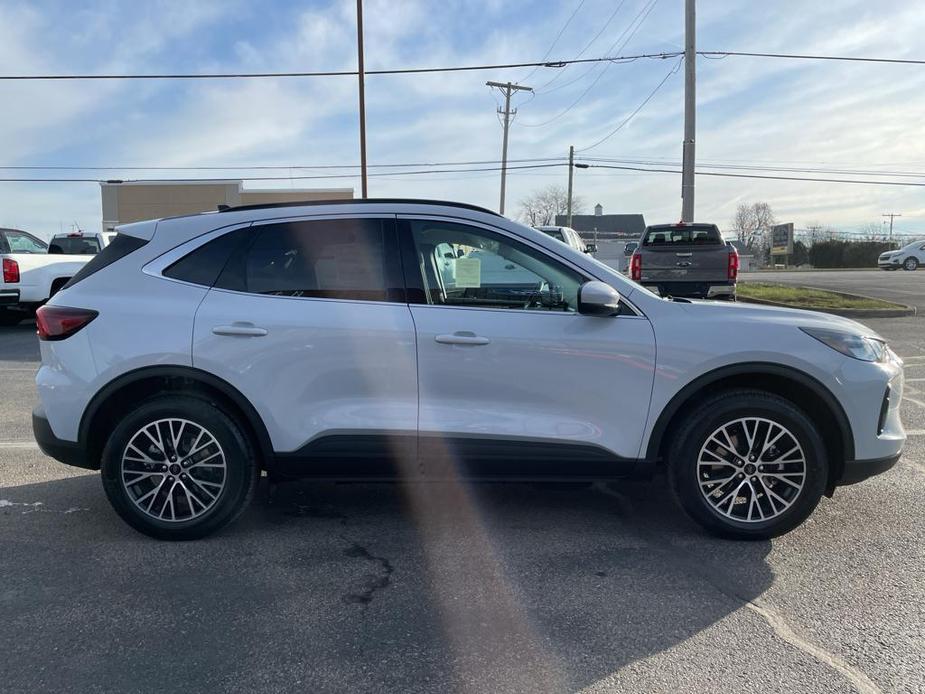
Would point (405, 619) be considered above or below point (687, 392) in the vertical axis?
below

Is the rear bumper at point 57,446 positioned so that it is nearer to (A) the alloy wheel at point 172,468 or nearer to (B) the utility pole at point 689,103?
(A) the alloy wheel at point 172,468

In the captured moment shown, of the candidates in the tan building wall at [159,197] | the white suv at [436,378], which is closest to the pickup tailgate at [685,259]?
the white suv at [436,378]

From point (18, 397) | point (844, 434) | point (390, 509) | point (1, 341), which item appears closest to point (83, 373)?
point (390, 509)

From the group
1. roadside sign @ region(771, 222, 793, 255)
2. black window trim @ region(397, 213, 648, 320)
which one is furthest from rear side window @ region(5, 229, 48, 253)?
roadside sign @ region(771, 222, 793, 255)

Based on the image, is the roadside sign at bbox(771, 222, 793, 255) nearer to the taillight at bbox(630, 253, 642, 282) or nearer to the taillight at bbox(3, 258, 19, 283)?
the taillight at bbox(630, 253, 642, 282)

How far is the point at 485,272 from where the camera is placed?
379 cm

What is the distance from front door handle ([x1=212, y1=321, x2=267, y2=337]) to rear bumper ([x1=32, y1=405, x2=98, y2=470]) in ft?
3.35

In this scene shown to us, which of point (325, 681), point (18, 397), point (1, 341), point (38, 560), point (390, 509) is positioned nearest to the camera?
point (325, 681)

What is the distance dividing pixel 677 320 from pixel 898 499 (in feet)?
6.83

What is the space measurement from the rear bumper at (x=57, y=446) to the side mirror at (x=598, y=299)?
2.80 metres

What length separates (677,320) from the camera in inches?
142

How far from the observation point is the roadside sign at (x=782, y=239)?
47.7 meters

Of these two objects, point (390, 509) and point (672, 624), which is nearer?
point (672, 624)

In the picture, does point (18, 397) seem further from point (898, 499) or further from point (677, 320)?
point (898, 499)
